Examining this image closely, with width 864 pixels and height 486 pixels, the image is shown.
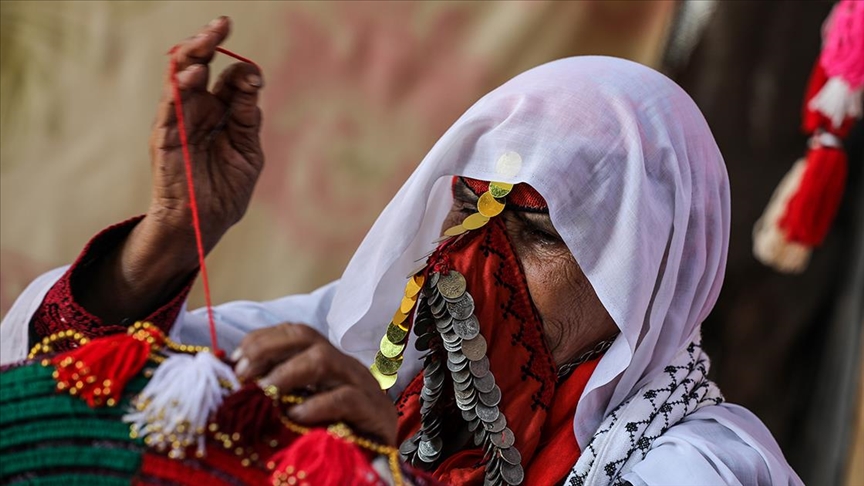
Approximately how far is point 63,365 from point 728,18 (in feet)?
5.65

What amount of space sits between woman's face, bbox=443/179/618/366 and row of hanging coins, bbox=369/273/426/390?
15 centimetres

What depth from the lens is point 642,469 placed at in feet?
3.85

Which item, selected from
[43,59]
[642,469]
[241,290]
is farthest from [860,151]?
[43,59]

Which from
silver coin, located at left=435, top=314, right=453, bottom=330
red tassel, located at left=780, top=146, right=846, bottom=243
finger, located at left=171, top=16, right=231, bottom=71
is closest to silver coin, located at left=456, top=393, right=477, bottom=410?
silver coin, located at left=435, top=314, right=453, bottom=330

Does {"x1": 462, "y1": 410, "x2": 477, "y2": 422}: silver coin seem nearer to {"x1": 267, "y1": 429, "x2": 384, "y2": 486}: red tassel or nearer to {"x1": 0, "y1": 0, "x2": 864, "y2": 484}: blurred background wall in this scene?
{"x1": 267, "y1": 429, "x2": 384, "y2": 486}: red tassel

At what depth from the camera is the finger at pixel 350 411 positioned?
819 millimetres

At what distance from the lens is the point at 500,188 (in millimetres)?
1220

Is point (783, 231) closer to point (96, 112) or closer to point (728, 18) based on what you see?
point (728, 18)

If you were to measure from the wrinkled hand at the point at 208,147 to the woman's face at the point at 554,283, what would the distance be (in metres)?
0.34

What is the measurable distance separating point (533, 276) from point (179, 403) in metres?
0.61

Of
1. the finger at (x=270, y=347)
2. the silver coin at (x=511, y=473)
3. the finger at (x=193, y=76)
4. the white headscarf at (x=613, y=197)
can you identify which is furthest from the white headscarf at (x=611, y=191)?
the finger at (x=270, y=347)

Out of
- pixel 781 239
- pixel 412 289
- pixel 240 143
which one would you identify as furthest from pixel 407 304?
pixel 781 239

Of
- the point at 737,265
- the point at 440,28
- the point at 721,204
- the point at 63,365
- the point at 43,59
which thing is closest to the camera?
the point at 63,365

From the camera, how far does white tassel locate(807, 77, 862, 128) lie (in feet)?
6.08
